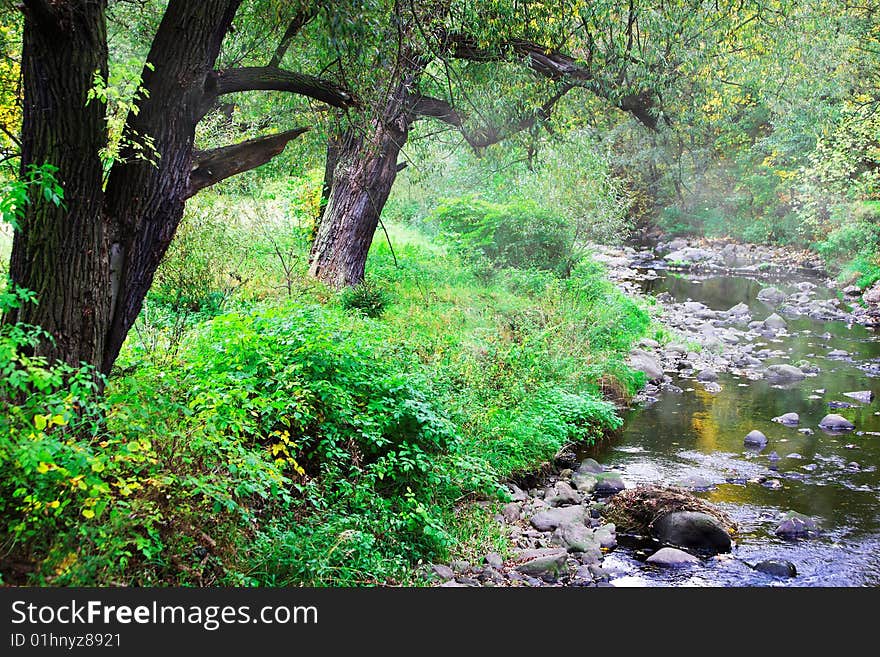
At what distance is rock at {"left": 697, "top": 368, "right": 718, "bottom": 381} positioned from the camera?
47.3ft

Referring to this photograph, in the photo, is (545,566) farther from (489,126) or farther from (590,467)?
(489,126)

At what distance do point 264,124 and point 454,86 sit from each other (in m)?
3.08

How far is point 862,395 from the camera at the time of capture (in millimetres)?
13000


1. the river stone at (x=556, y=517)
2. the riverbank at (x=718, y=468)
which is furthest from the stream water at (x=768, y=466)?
the river stone at (x=556, y=517)

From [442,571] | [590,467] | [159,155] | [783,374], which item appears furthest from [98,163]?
[783,374]

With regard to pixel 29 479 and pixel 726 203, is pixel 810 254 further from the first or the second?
pixel 29 479

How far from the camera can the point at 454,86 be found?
444 inches

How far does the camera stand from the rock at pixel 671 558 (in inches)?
279

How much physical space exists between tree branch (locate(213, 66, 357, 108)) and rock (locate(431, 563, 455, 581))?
4.02m

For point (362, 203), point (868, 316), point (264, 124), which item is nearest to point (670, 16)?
point (362, 203)

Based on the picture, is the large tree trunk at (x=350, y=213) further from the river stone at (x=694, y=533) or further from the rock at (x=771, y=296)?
the rock at (x=771, y=296)

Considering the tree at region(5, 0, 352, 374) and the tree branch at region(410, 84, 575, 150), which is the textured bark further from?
the tree branch at region(410, 84, 575, 150)

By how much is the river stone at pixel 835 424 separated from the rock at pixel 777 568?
512 centimetres

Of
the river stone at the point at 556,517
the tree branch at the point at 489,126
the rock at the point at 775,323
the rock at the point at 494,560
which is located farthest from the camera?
the rock at the point at 775,323
